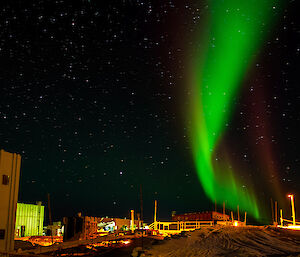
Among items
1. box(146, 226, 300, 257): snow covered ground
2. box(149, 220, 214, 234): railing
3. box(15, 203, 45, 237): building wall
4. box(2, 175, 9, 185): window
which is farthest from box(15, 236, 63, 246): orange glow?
box(149, 220, 214, 234): railing

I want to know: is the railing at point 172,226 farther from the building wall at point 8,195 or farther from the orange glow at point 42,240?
the building wall at point 8,195

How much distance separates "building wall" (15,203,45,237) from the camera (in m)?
38.7

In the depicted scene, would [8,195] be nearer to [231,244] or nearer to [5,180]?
[5,180]

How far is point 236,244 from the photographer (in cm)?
1936

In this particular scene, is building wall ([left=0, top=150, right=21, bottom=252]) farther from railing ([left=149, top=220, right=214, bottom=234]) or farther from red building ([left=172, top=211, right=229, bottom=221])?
red building ([left=172, top=211, right=229, bottom=221])

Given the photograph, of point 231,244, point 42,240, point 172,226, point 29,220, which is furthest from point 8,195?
point 29,220

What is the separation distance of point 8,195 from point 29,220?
80.7ft

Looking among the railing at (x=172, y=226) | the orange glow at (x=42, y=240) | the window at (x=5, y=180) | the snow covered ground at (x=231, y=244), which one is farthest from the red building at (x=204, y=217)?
the window at (x=5, y=180)

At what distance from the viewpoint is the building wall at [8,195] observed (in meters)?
18.2

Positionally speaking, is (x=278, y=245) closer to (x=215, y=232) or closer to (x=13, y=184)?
(x=215, y=232)

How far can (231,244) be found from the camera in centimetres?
1934

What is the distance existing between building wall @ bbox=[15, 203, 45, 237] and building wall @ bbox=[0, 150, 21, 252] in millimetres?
20791

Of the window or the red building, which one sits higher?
the window

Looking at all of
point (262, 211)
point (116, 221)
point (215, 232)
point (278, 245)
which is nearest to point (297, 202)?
point (262, 211)
